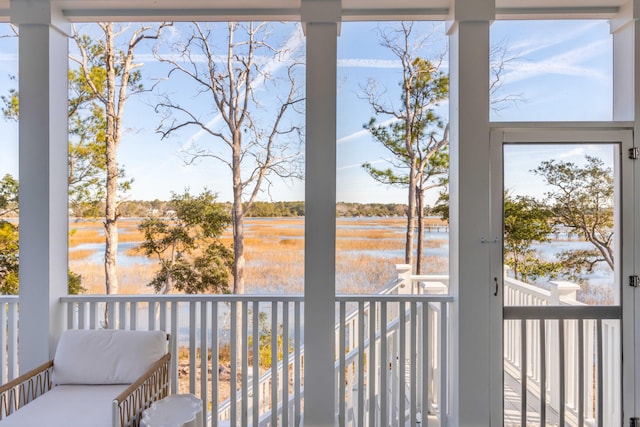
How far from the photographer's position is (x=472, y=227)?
2.35 m

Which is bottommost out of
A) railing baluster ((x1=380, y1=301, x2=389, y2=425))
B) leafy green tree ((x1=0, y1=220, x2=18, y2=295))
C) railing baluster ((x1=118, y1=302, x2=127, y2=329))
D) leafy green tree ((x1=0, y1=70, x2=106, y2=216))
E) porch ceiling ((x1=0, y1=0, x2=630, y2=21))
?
railing baluster ((x1=380, y1=301, x2=389, y2=425))

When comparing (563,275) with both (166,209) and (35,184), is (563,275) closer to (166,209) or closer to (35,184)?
(166,209)

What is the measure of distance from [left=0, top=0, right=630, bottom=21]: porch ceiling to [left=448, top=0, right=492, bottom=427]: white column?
0.29 m

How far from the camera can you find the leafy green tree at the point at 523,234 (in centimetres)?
244

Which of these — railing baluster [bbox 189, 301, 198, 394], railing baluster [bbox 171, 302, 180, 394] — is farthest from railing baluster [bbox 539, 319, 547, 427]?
railing baluster [bbox 171, 302, 180, 394]

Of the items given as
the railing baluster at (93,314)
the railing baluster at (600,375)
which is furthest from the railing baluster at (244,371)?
the railing baluster at (600,375)

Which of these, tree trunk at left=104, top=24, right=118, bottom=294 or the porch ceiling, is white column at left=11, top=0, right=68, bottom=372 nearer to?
the porch ceiling

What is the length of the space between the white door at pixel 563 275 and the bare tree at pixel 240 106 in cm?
162

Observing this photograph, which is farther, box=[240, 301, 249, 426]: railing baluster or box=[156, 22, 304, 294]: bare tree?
box=[156, 22, 304, 294]: bare tree

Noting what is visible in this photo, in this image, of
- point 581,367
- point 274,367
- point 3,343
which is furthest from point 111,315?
point 581,367

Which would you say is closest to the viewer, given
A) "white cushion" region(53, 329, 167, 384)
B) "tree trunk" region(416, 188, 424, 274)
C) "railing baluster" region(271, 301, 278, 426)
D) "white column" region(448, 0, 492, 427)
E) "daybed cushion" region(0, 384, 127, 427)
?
"daybed cushion" region(0, 384, 127, 427)

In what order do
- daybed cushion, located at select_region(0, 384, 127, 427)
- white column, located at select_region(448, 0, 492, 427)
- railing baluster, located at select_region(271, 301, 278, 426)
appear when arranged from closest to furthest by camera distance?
daybed cushion, located at select_region(0, 384, 127, 427) → white column, located at select_region(448, 0, 492, 427) → railing baluster, located at select_region(271, 301, 278, 426)

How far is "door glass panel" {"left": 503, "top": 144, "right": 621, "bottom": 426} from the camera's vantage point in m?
2.39

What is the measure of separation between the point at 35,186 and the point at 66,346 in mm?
1110
